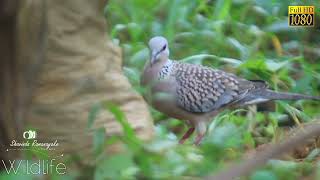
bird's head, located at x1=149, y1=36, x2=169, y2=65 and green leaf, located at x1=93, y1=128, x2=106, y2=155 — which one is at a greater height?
bird's head, located at x1=149, y1=36, x2=169, y2=65

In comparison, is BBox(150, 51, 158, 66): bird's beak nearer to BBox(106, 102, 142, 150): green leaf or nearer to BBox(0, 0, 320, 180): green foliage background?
BBox(0, 0, 320, 180): green foliage background

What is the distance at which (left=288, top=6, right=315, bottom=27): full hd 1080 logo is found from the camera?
231 inches

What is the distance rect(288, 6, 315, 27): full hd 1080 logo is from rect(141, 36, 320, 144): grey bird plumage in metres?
0.52

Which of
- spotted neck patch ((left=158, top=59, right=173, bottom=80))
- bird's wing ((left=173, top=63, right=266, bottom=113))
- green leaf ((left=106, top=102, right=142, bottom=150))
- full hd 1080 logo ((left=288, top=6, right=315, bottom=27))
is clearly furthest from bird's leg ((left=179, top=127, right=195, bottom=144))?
green leaf ((left=106, top=102, right=142, bottom=150))

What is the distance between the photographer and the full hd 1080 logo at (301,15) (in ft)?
19.2

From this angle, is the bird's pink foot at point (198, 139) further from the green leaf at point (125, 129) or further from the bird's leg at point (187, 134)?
the green leaf at point (125, 129)

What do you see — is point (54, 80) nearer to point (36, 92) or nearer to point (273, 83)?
point (36, 92)

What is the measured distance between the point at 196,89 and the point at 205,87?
0.06 m

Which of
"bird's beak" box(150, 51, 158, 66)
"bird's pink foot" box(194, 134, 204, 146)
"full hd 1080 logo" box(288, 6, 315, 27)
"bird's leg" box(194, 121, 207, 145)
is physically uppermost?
"full hd 1080 logo" box(288, 6, 315, 27)

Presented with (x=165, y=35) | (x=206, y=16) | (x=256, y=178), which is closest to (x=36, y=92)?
(x=256, y=178)

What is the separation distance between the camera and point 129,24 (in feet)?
20.2
